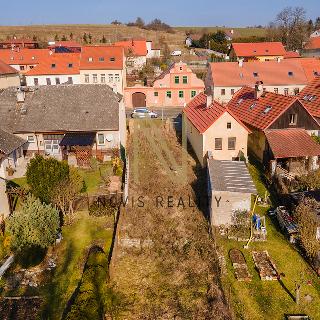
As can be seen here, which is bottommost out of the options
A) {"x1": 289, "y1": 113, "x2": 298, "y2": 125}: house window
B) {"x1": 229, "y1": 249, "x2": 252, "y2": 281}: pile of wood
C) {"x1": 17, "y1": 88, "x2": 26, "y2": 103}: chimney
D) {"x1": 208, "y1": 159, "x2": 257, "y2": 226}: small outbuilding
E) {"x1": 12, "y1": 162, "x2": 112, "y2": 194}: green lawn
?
{"x1": 229, "y1": 249, "x2": 252, "y2": 281}: pile of wood

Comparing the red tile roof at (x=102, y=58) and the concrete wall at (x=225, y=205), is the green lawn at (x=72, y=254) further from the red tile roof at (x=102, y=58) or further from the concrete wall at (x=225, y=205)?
the red tile roof at (x=102, y=58)

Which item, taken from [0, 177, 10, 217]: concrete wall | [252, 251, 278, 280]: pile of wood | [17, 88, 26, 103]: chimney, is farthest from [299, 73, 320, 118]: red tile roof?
[0, 177, 10, 217]: concrete wall

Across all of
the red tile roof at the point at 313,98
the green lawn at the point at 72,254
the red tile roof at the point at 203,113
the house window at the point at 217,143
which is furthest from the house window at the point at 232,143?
the green lawn at the point at 72,254

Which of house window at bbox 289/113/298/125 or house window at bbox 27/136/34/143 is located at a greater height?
house window at bbox 289/113/298/125

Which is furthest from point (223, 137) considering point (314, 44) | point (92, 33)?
point (92, 33)

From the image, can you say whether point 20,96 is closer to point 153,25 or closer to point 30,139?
point 30,139

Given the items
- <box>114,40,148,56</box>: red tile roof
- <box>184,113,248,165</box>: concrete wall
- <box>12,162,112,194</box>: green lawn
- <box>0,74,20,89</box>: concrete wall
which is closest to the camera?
<box>12,162,112,194</box>: green lawn

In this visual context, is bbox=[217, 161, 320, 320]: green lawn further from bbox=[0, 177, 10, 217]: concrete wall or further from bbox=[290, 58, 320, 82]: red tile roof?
bbox=[290, 58, 320, 82]: red tile roof
